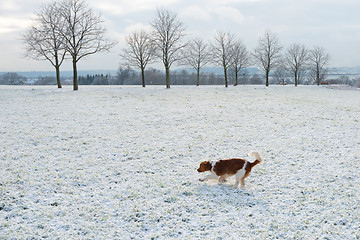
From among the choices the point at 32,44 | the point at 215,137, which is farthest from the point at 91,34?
the point at 215,137

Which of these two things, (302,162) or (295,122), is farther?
(295,122)

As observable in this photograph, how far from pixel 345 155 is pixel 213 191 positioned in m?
6.10

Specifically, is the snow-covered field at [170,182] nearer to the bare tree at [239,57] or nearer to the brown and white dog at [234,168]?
the brown and white dog at [234,168]

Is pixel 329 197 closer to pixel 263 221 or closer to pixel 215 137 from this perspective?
pixel 263 221

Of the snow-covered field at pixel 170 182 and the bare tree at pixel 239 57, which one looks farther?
the bare tree at pixel 239 57

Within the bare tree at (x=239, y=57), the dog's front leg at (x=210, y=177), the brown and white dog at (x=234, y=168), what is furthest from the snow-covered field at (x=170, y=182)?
the bare tree at (x=239, y=57)

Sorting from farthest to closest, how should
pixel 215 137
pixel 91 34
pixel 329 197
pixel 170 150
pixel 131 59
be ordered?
pixel 131 59 → pixel 91 34 → pixel 215 137 → pixel 170 150 → pixel 329 197

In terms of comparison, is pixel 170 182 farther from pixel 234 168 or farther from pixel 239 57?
pixel 239 57

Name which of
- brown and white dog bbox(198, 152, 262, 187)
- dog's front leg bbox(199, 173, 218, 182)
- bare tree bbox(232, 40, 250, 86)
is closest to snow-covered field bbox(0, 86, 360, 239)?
dog's front leg bbox(199, 173, 218, 182)

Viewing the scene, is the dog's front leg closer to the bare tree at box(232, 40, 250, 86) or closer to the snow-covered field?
the snow-covered field

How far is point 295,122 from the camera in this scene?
15891 mm

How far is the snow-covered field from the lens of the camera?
5.53 metres

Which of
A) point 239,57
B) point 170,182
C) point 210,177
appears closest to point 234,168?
point 210,177

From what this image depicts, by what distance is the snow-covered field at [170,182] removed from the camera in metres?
5.53
